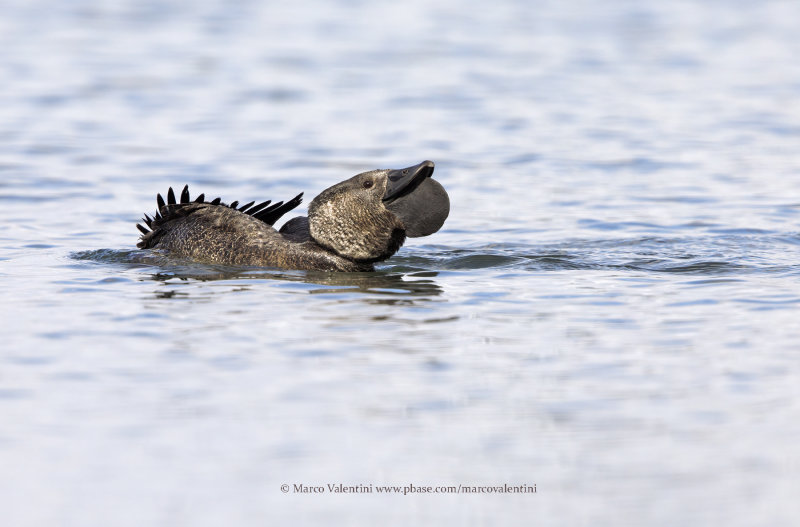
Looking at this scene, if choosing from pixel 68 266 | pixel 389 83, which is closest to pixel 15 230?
pixel 68 266

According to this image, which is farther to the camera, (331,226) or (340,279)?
(331,226)

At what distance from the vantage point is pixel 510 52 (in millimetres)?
26375

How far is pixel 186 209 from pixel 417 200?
A: 85.1 inches

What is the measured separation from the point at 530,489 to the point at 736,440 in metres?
1.21

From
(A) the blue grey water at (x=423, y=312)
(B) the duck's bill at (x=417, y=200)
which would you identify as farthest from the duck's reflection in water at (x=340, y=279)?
(B) the duck's bill at (x=417, y=200)

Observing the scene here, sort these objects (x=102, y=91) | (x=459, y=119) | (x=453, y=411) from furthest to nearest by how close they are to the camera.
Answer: (x=102, y=91)
(x=459, y=119)
(x=453, y=411)

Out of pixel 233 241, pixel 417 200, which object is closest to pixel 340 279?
pixel 417 200

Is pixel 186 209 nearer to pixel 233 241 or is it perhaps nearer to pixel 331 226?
pixel 233 241

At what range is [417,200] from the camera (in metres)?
9.95

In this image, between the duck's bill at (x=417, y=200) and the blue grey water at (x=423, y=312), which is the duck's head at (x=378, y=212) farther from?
the blue grey water at (x=423, y=312)

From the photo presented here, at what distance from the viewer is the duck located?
9977mm

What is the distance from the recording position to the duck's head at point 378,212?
993 cm

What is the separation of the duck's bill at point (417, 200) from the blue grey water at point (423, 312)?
0.52 metres

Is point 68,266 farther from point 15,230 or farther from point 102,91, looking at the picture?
point 102,91
